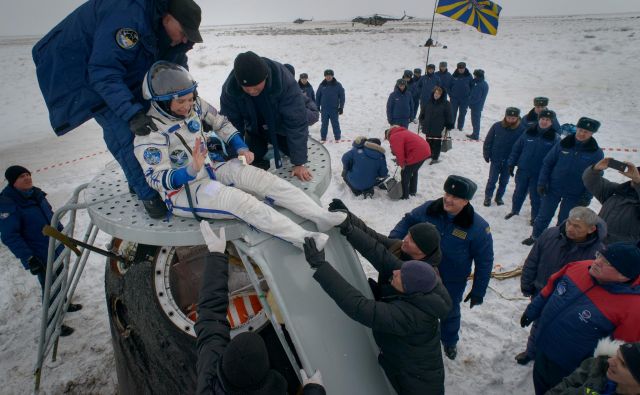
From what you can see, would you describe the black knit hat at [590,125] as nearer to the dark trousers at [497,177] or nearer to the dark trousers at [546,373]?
the dark trousers at [497,177]

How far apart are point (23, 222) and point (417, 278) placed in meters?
4.92

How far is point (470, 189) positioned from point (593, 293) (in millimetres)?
1230

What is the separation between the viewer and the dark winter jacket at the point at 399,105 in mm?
10328

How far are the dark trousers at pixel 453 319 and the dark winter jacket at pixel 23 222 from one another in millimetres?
4626

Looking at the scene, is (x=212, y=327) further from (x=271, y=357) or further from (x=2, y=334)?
(x=2, y=334)

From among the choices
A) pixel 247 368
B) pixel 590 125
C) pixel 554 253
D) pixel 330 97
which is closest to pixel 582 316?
pixel 554 253

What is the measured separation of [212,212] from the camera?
249 centimetres

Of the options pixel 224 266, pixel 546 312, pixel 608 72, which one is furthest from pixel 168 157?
pixel 608 72

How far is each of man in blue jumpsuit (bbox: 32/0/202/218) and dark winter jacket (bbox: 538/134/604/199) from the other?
212 inches

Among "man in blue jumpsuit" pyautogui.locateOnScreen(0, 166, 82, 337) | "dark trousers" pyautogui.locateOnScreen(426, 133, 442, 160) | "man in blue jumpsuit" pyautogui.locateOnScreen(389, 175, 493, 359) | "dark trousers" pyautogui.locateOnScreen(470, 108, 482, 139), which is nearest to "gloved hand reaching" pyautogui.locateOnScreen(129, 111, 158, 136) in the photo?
"man in blue jumpsuit" pyautogui.locateOnScreen(389, 175, 493, 359)

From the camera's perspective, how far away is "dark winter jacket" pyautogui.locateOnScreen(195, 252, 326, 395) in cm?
205

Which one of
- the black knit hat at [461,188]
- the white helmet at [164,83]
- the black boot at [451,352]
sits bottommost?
the black boot at [451,352]

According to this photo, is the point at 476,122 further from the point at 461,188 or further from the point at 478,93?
the point at 461,188

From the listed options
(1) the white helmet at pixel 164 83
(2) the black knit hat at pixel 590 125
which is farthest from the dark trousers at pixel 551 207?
(1) the white helmet at pixel 164 83
